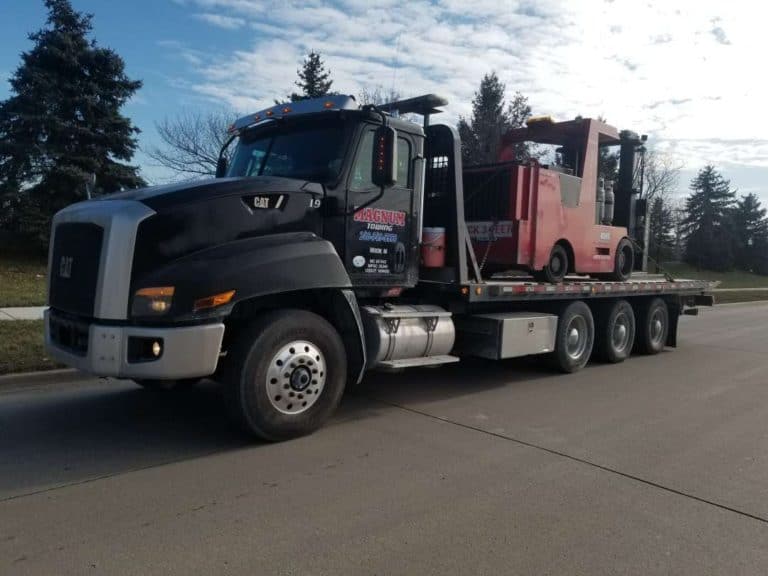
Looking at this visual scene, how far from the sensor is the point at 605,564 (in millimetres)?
3232

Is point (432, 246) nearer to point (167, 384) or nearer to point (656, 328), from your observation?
point (167, 384)

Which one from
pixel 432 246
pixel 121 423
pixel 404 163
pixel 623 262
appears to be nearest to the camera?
pixel 121 423

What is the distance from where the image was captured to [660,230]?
51.2 meters

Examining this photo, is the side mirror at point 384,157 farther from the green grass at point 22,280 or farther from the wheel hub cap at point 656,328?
the green grass at point 22,280

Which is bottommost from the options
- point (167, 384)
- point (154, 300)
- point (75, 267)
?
point (167, 384)

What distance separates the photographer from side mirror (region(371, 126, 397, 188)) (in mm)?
5480

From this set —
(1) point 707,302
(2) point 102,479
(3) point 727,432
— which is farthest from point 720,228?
(2) point 102,479

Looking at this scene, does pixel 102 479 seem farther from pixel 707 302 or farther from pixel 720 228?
pixel 720 228

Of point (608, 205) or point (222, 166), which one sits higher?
point (608, 205)

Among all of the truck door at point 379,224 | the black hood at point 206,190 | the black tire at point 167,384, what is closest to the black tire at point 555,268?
the truck door at point 379,224

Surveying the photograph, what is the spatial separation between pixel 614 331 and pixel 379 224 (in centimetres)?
506

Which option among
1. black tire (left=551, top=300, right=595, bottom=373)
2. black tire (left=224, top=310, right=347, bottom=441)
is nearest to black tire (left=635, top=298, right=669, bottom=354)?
black tire (left=551, top=300, right=595, bottom=373)

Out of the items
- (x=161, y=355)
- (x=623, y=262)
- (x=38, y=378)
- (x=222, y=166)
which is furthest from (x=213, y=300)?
(x=623, y=262)

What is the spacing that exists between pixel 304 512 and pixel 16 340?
20.0ft
